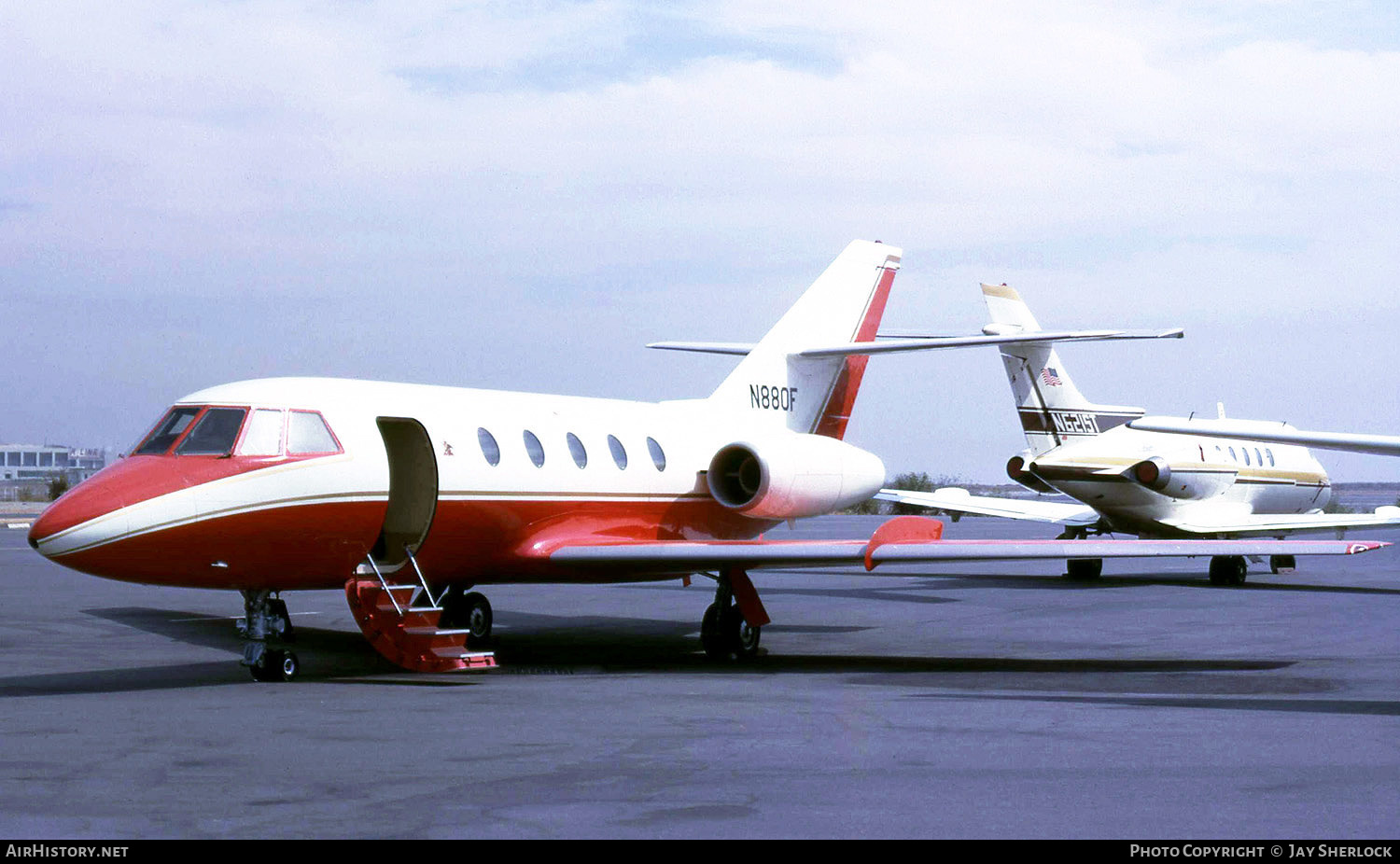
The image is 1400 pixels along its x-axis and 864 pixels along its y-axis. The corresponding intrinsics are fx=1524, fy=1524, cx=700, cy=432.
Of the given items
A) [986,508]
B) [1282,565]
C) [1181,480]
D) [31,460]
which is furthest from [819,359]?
[31,460]

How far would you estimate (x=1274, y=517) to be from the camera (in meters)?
32.5

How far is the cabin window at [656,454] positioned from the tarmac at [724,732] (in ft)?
6.63

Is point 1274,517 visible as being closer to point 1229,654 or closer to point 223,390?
point 1229,654

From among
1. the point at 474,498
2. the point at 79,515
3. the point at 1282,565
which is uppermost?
the point at 474,498

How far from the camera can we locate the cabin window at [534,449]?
1516 cm

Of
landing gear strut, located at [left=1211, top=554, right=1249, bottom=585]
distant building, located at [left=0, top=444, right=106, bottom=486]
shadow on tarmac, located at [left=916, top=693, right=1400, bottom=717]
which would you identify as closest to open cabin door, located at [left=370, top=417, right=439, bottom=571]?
shadow on tarmac, located at [left=916, top=693, right=1400, bottom=717]

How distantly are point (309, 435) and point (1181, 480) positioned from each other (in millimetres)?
21915

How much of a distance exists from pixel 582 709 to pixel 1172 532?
23.3 m

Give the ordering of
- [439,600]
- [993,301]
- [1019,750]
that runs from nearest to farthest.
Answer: [1019,750] → [439,600] → [993,301]

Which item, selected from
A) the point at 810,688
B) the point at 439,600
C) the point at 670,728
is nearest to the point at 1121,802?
the point at 670,728

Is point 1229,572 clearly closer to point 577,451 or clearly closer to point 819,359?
point 819,359

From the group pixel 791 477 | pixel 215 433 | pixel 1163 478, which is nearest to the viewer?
pixel 215 433

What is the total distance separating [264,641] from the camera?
42.0 ft
